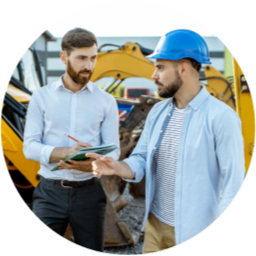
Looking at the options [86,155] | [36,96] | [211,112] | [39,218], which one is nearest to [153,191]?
[86,155]

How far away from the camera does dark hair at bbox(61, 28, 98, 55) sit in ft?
7.31

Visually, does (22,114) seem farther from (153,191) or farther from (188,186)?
(188,186)

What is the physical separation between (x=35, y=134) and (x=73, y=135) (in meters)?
0.25

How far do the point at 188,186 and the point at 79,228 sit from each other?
2.68 ft

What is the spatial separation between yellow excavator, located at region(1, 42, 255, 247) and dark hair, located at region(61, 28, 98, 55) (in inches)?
58.8

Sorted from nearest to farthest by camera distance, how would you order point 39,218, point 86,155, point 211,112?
1. point 211,112
2. point 86,155
3. point 39,218

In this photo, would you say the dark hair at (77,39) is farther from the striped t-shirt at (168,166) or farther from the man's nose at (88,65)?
the striped t-shirt at (168,166)

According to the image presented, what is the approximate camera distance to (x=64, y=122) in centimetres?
228

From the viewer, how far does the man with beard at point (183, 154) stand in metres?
1.79

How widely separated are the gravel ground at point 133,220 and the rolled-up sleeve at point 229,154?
6.75 ft

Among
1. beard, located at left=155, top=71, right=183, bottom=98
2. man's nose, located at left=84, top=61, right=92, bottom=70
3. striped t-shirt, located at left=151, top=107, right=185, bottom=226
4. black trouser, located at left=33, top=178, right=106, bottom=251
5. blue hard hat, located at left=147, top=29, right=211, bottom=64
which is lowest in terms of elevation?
black trouser, located at left=33, top=178, right=106, bottom=251

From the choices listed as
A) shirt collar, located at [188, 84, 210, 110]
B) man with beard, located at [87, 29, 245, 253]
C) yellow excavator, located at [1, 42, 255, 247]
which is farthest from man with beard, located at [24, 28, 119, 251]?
yellow excavator, located at [1, 42, 255, 247]

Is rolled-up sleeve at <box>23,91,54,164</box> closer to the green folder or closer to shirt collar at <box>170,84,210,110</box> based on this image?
the green folder

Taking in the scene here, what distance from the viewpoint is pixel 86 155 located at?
198cm
